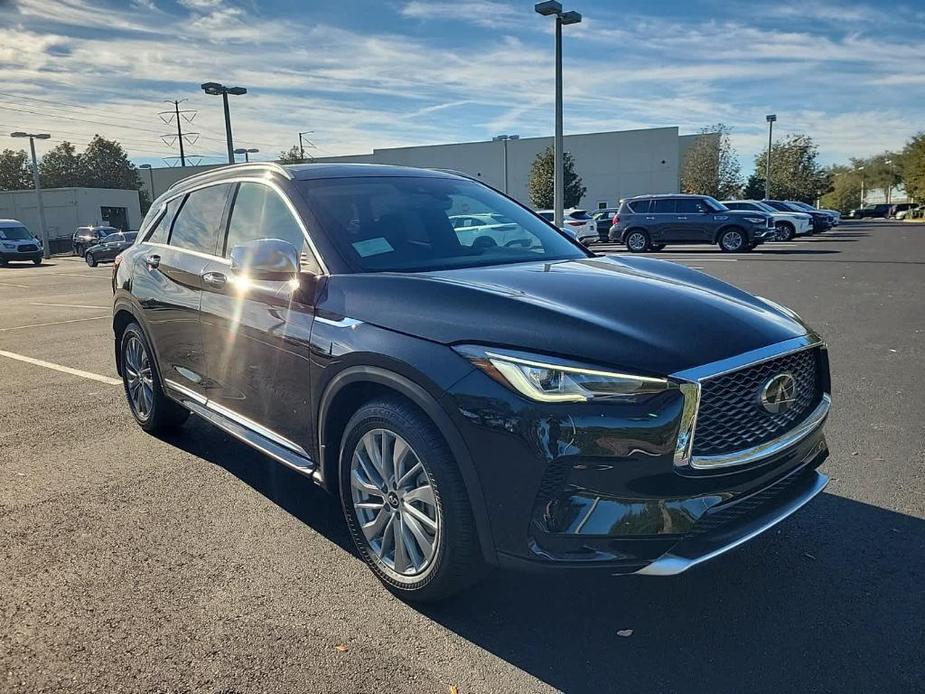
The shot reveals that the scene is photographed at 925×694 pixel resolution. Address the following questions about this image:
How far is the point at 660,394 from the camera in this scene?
7.82ft

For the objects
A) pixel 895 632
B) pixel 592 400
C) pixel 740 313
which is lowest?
pixel 895 632

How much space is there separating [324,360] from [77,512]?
189 cm

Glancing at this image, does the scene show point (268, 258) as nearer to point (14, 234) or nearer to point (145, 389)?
point (145, 389)

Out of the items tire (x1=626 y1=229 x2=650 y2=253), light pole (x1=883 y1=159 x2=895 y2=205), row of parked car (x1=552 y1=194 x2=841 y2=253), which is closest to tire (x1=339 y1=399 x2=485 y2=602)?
row of parked car (x1=552 y1=194 x2=841 y2=253)

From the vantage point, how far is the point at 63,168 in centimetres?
10481

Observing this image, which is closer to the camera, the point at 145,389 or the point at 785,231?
the point at 145,389

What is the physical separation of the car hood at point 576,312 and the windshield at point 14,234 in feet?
115

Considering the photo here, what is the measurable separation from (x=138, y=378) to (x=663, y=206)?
21.5 metres

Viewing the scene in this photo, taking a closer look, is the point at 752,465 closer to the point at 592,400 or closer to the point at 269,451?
the point at 592,400

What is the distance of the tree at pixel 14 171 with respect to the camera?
348 ft

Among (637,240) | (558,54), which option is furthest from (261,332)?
(637,240)

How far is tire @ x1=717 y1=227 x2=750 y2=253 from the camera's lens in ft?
75.8

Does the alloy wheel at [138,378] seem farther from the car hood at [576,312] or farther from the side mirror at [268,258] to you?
the car hood at [576,312]

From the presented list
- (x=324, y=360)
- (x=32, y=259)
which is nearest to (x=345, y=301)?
(x=324, y=360)
